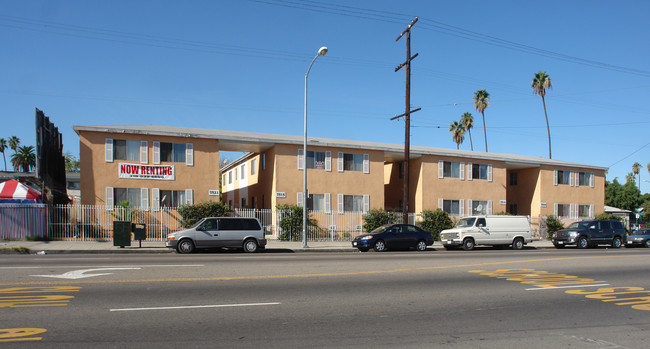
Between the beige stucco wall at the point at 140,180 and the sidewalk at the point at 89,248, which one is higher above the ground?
the beige stucco wall at the point at 140,180

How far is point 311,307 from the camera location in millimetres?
7781

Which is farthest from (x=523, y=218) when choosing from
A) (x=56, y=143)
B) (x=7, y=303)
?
(x=56, y=143)

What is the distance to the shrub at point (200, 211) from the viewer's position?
24.9 metres

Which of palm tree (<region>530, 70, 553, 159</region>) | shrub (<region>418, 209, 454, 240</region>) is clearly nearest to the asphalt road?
shrub (<region>418, 209, 454, 240</region>)

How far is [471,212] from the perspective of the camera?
109ft

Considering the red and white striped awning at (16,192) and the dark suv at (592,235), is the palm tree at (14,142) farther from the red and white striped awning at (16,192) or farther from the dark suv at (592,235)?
the dark suv at (592,235)

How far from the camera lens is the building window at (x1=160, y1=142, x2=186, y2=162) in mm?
25891

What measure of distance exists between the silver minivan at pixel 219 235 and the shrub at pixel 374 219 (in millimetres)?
10360

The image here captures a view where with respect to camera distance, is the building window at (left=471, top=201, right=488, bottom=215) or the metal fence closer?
the metal fence

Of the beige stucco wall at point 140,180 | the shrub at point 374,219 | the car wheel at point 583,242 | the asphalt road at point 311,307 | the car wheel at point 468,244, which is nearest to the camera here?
the asphalt road at point 311,307

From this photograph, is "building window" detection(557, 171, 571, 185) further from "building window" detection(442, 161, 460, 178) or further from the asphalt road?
the asphalt road

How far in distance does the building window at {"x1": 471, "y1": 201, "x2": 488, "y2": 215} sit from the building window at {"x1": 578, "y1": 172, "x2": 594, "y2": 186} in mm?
9970

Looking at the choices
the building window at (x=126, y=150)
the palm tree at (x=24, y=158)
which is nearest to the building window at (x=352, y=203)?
the building window at (x=126, y=150)

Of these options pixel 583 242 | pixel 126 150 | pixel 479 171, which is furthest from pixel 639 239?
pixel 126 150
